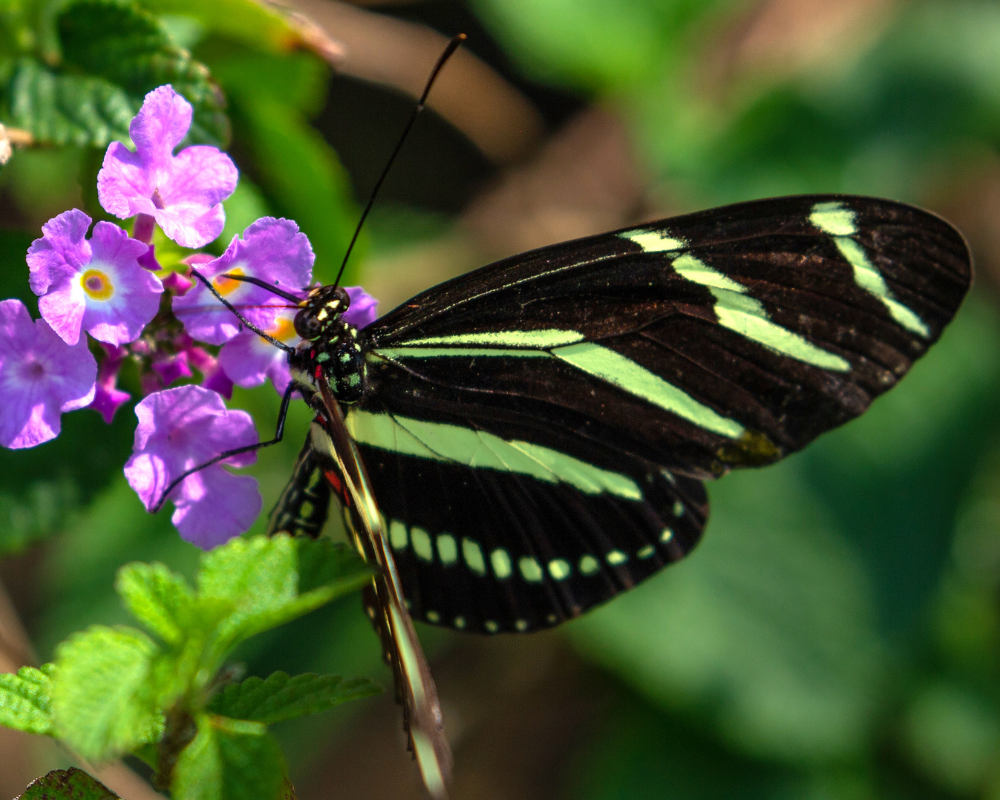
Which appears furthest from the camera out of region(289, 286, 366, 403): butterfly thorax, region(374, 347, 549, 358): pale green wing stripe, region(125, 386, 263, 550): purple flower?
region(374, 347, 549, 358): pale green wing stripe

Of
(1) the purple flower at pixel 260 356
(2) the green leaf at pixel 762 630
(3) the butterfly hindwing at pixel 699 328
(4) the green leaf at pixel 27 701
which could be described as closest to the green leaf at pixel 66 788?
(4) the green leaf at pixel 27 701

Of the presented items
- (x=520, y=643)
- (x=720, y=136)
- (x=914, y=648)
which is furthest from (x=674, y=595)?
(x=720, y=136)

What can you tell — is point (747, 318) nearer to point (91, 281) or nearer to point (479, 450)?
point (479, 450)

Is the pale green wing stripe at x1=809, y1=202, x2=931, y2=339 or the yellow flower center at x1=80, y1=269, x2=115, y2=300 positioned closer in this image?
the yellow flower center at x1=80, y1=269, x2=115, y2=300

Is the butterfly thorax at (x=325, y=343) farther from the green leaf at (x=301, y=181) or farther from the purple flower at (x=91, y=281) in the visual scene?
the green leaf at (x=301, y=181)

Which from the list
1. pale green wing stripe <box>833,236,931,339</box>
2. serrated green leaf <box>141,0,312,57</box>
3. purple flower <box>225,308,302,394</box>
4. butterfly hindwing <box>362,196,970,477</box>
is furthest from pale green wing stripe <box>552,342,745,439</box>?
serrated green leaf <box>141,0,312,57</box>

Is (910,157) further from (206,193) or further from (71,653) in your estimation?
(71,653)

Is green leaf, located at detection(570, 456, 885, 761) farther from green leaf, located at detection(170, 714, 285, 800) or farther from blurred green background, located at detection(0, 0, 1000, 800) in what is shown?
green leaf, located at detection(170, 714, 285, 800)
